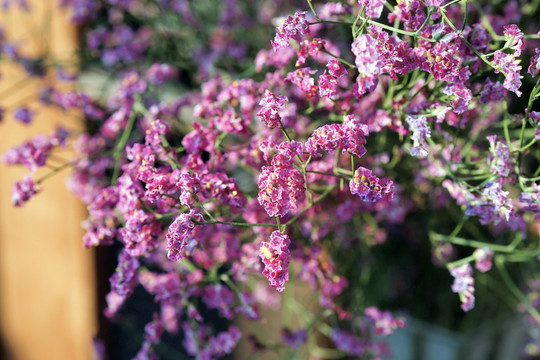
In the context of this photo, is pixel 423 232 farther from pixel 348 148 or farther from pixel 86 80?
pixel 86 80

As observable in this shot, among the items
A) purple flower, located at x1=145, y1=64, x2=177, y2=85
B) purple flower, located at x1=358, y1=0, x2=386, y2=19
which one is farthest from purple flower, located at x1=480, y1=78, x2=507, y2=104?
purple flower, located at x1=145, y1=64, x2=177, y2=85

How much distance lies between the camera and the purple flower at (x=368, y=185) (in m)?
0.40

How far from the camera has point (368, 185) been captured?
0.40 metres

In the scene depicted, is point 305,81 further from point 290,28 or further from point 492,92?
point 492,92

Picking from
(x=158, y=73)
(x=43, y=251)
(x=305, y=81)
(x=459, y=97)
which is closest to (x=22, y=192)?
(x=158, y=73)

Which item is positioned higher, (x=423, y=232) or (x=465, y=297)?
(x=465, y=297)

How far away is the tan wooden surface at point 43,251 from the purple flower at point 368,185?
2.55ft

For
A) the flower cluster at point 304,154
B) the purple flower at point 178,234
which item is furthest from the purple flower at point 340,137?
the purple flower at point 178,234

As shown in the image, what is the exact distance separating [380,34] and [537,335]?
0.59m

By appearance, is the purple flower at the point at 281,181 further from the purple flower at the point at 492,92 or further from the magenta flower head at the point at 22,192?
the magenta flower head at the point at 22,192

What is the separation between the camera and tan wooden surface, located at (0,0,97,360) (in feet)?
3.61

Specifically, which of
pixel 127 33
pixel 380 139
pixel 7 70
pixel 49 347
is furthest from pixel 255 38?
pixel 49 347

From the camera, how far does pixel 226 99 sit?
53 cm

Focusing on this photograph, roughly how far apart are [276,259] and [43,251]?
3.11ft
